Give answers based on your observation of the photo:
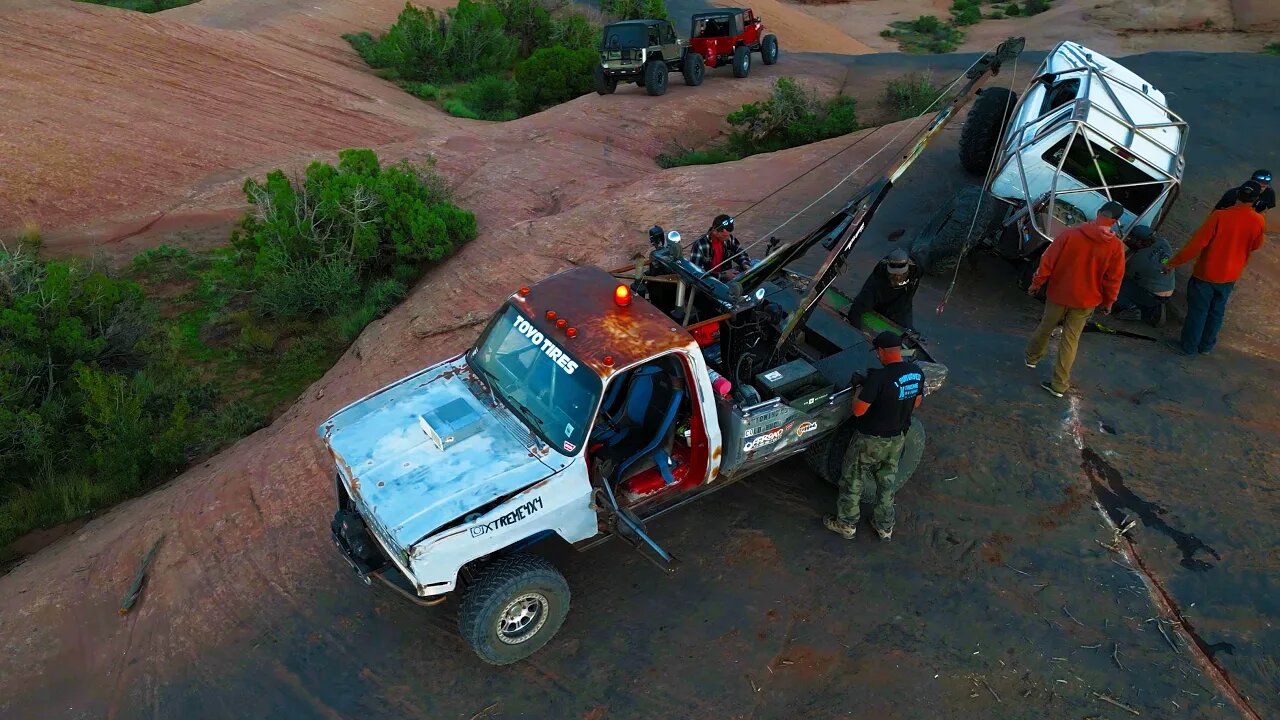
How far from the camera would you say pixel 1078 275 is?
702cm

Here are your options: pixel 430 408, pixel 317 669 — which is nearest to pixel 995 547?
pixel 430 408

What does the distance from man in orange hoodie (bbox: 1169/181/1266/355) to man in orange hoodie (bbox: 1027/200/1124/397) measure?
1.19 meters

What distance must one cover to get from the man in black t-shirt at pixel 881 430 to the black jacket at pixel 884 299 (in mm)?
1324

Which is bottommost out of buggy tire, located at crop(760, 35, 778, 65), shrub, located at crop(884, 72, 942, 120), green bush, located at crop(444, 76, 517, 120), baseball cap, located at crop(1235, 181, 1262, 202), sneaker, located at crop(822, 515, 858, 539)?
sneaker, located at crop(822, 515, 858, 539)

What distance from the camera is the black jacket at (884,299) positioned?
692 centimetres


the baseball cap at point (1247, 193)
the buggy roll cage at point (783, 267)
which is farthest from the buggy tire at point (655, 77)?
the baseball cap at point (1247, 193)

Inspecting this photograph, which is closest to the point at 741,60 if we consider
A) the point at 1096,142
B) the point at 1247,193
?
the point at 1096,142

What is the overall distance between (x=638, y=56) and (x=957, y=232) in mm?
11691

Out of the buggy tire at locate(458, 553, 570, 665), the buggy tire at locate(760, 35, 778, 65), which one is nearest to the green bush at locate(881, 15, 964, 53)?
the buggy tire at locate(760, 35, 778, 65)

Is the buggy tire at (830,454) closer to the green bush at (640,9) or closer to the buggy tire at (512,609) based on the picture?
the buggy tire at (512,609)

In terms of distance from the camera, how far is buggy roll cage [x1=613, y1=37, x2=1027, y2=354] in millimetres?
5984

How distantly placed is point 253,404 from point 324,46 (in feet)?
57.1

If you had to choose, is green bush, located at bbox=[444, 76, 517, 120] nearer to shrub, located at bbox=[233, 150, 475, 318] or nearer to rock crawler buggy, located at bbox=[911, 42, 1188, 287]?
shrub, located at bbox=[233, 150, 475, 318]

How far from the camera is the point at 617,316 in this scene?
5434 mm
